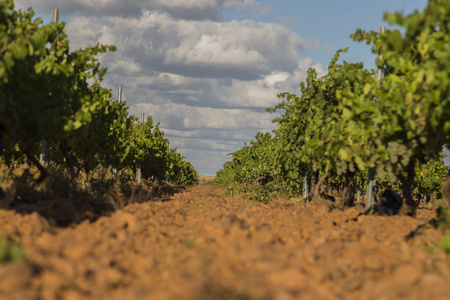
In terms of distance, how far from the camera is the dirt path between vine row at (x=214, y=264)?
3.34 metres

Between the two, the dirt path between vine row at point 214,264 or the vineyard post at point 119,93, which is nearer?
the dirt path between vine row at point 214,264

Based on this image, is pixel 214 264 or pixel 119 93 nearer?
pixel 214 264

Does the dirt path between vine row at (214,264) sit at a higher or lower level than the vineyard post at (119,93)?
lower

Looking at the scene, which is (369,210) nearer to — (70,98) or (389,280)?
(389,280)

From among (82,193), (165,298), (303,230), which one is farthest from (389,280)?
(82,193)

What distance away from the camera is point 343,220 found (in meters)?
8.47

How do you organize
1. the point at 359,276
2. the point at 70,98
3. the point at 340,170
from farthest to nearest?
1. the point at 340,170
2. the point at 70,98
3. the point at 359,276

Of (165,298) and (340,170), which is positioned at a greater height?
(340,170)

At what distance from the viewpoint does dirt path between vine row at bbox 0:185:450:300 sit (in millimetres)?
3340

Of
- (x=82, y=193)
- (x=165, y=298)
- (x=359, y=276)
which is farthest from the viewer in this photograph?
(x=82, y=193)

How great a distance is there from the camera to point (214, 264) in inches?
152

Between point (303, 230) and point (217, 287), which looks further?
point (303, 230)

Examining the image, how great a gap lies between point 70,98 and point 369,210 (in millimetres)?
6640

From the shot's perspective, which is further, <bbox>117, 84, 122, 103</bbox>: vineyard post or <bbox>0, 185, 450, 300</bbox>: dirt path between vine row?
<bbox>117, 84, 122, 103</bbox>: vineyard post
